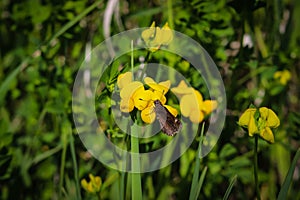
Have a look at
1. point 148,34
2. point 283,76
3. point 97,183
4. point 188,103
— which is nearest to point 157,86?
point 148,34

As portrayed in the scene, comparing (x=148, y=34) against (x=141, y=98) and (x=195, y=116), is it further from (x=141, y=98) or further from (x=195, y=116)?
(x=195, y=116)

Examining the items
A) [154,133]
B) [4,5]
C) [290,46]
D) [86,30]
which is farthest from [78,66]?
[290,46]

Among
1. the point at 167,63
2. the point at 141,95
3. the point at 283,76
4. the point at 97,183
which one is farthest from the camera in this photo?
the point at 283,76

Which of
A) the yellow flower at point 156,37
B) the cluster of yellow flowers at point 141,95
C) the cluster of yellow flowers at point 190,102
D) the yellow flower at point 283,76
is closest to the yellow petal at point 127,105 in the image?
the cluster of yellow flowers at point 141,95

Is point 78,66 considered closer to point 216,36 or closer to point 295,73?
point 216,36

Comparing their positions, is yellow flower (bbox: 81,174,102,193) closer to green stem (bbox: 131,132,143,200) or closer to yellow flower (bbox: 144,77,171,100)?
green stem (bbox: 131,132,143,200)

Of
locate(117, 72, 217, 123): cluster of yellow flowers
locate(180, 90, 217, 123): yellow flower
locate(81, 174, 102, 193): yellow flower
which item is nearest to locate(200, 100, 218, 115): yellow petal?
locate(180, 90, 217, 123): yellow flower
